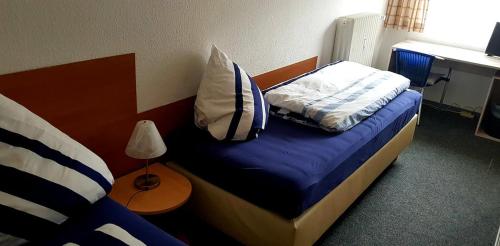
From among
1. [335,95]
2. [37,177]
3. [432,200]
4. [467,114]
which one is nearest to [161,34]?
[37,177]

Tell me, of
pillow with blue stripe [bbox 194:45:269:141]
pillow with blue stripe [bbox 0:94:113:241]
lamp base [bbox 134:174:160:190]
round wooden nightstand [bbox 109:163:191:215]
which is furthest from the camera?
pillow with blue stripe [bbox 194:45:269:141]

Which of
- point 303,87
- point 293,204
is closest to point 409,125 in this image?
point 303,87

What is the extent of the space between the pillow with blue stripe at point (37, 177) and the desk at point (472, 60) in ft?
11.7

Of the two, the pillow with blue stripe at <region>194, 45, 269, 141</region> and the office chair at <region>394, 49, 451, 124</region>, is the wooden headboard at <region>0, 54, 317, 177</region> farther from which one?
the office chair at <region>394, 49, 451, 124</region>

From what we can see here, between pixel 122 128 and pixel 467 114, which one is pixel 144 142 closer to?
pixel 122 128

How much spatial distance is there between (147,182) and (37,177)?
2.32ft

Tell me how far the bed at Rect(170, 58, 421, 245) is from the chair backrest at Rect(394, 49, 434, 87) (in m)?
1.64

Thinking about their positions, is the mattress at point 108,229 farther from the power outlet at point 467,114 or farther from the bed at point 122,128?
the power outlet at point 467,114

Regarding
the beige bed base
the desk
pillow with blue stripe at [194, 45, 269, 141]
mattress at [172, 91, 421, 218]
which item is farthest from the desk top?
pillow with blue stripe at [194, 45, 269, 141]

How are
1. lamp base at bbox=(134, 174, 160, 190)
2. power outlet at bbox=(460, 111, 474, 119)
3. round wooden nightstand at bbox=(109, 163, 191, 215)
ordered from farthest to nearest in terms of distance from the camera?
power outlet at bbox=(460, 111, 474, 119) → lamp base at bbox=(134, 174, 160, 190) → round wooden nightstand at bbox=(109, 163, 191, 215)

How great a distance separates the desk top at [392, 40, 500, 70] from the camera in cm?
396

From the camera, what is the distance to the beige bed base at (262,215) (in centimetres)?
194

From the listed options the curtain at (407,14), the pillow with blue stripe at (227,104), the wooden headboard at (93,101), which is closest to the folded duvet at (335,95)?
the pillow with blue stripe at (227,104)

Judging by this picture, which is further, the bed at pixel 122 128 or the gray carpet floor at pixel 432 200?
the gray carpet floor at pixel 432 200
